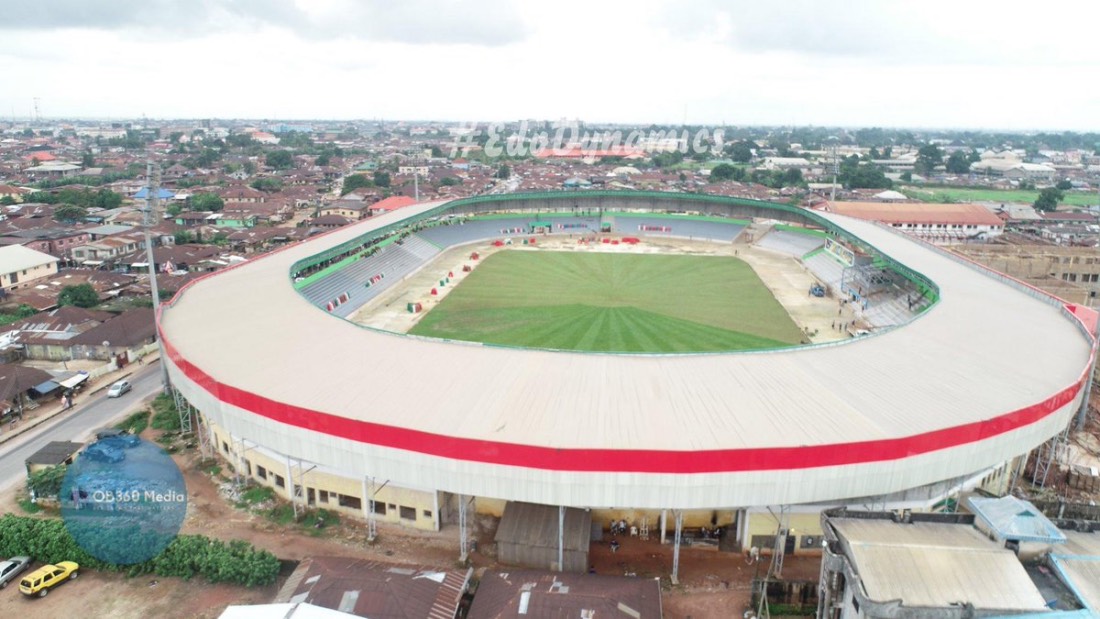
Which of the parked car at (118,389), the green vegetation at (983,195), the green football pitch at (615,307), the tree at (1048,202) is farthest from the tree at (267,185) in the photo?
the tree at (1048,202)

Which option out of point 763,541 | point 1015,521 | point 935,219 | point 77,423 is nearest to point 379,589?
point 763,541

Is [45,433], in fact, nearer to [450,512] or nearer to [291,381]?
[291,381]

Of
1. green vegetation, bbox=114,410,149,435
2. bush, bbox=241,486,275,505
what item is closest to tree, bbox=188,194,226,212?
green vegetation, bbox=114,410,149,435

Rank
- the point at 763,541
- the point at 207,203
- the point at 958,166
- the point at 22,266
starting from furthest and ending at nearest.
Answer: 1. the point at 958,166
2. the point at 207,203
3. the point at 22,266
4. the point at 763,541

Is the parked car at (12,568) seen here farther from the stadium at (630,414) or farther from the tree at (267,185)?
the tree at (267,185)

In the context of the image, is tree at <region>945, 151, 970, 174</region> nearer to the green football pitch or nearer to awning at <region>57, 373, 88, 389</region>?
the green football pitch

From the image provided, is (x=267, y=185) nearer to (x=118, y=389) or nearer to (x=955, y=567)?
(x=118, y=389)
